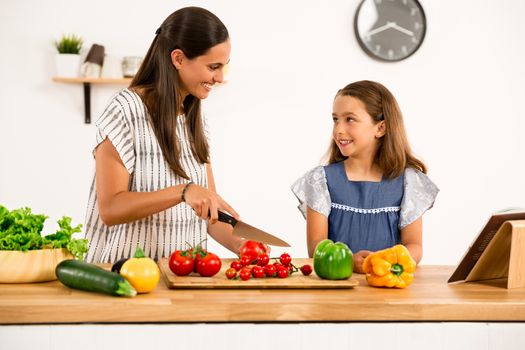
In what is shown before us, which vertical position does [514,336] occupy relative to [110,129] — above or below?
below

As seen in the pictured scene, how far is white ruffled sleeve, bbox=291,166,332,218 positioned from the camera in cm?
265

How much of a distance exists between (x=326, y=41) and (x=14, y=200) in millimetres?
2063

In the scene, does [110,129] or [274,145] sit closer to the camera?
[110,129]

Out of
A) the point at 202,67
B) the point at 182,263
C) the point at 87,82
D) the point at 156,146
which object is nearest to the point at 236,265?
the point at 182,263

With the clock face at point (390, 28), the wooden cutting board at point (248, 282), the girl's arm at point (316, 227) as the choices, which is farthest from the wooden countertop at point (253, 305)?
the clock face at point (390, 28)

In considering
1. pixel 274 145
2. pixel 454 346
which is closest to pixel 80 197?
pixel 274 145

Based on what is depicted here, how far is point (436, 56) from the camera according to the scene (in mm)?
4914

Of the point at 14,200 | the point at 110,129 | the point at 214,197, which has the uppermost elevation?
the point at 110,129

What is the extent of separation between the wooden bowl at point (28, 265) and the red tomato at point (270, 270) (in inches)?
20.6

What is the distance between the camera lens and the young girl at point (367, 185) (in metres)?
2.64

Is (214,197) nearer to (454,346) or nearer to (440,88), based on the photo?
(454,346)

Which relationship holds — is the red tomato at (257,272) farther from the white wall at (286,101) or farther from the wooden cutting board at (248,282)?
the white wall at (286,101)

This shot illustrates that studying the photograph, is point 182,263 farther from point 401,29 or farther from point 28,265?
point 401,29

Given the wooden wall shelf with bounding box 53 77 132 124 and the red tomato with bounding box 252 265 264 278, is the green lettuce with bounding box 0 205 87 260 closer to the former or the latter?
the red tomato with bounding box 252 265 264 278
